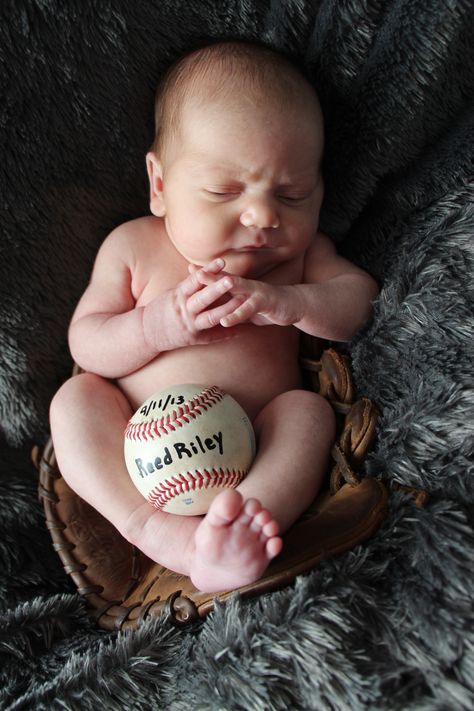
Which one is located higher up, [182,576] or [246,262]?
[246,262]

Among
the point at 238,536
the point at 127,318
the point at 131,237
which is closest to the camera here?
the point at 238,536

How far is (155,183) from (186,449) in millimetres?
627

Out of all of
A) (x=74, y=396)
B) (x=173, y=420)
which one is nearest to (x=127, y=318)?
(x=74, y=396)

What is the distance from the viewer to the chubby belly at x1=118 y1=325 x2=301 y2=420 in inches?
56.6

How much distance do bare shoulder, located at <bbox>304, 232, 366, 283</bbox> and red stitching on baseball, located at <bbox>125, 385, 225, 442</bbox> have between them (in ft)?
1.37

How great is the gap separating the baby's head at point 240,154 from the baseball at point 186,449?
0.32 m

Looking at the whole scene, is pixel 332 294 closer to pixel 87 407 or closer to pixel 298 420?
pixel 298 420

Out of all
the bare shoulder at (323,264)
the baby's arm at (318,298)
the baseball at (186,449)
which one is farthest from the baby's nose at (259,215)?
the baseball at (186,449)

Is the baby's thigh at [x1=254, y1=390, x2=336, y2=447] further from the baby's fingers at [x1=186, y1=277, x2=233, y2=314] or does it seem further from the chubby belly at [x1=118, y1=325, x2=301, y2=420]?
the baby's fingers at [x1=186, y1=277, x2=233, y2=314]

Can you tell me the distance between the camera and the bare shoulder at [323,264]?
1526 millimetres

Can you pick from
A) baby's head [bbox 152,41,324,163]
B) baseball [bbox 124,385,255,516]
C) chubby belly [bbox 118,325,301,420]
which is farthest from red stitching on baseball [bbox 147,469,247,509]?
baby's head [bbox 152,41,324,163]

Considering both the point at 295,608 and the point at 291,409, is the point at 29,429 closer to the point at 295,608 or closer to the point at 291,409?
the point at 291,409

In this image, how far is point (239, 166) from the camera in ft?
4.36

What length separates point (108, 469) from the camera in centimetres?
136
